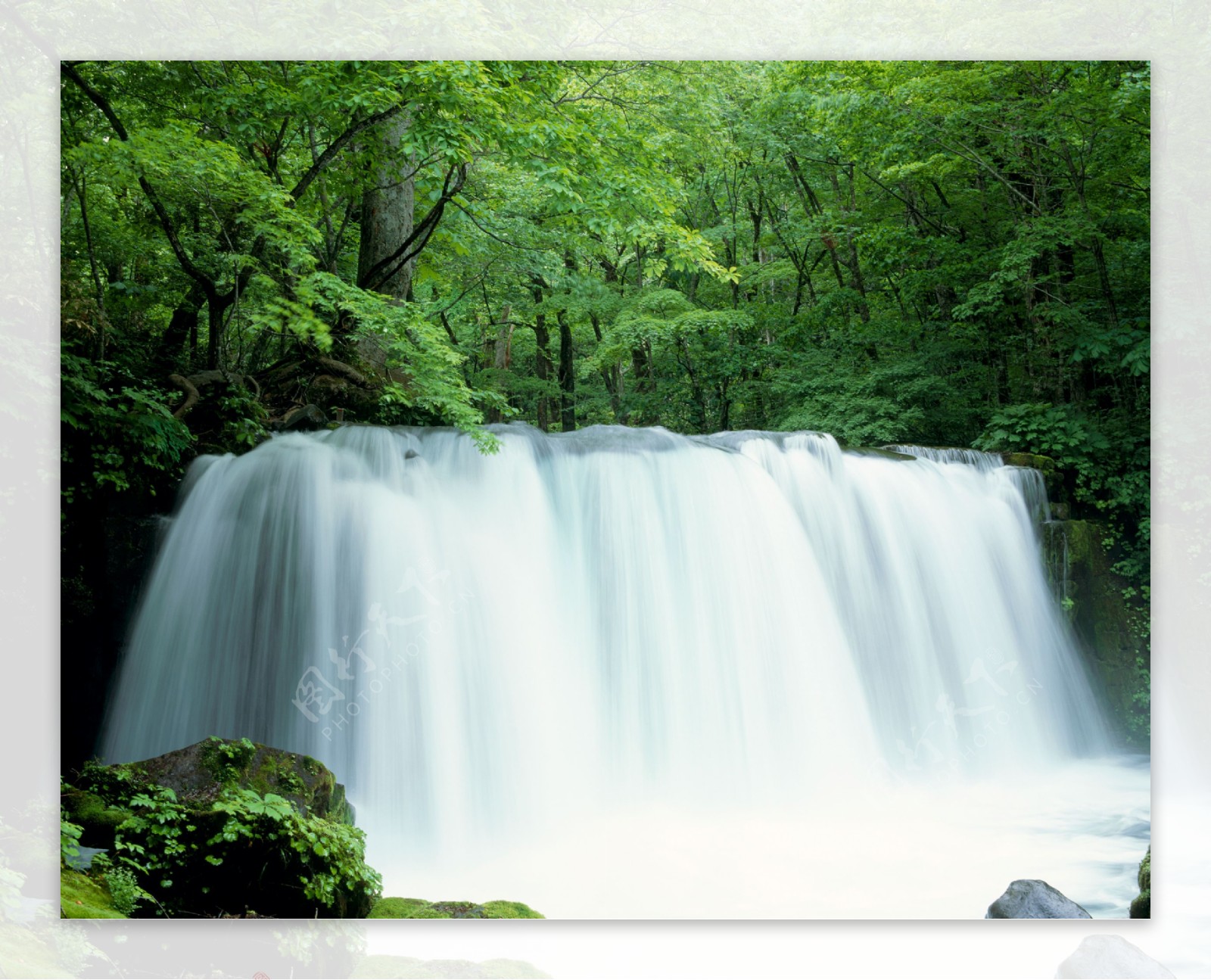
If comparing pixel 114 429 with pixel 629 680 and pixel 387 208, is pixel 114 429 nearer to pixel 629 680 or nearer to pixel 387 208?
pixel 387 208

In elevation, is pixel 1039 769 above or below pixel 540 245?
below

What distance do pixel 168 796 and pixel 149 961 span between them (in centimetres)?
60

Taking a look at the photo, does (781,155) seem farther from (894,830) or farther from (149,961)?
(149,961)

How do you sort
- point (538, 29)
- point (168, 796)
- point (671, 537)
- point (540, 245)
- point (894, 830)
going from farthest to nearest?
1. point (540, 245)
2. point (671, 537)
3. point (538, 29)
4. point (894, 830)
5. point (168, 796)

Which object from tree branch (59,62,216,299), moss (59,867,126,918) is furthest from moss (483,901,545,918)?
tree branch (59,62,216,299)

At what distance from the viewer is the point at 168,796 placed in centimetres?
281

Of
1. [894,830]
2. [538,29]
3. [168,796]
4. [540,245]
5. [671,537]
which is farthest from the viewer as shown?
[540,245]

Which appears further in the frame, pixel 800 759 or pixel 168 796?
pixel 800 759

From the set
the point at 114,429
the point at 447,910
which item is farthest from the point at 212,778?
the point at 114,429

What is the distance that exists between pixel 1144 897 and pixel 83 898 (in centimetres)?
398

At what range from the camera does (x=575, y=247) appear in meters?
4.85

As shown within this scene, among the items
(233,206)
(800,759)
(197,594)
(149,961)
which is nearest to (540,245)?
(233,206)

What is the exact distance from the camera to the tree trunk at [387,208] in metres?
3.98

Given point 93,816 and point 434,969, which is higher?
point 93,816
